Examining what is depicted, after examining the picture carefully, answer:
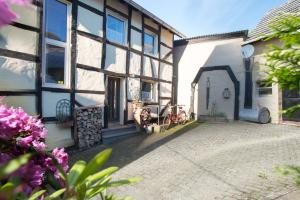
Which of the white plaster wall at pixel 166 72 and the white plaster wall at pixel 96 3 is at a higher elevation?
the white plaster wall at pixel 96 3

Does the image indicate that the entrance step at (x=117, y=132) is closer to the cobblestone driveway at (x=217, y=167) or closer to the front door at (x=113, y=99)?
the front door at (x=113, y=99)

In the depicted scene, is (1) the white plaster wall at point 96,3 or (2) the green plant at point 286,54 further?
A: (1) the white plaster wall at point 96,3

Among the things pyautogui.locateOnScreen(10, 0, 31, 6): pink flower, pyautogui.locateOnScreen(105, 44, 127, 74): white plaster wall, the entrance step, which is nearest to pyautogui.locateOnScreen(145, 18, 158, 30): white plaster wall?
pyautogui.locateOnScreen(105, 44, 127, 74): white plaster wall

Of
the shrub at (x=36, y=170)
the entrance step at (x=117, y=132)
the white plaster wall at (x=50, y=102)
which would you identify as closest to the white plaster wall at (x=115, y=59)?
the entrance step at (x=117, y=132)

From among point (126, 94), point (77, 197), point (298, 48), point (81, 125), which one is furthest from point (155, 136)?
point (77, 197)

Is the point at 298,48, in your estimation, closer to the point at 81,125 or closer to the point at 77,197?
the point at 77,197

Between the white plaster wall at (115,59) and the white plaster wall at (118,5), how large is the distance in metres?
1.43

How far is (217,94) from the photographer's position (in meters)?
13.9

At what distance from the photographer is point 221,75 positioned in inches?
546

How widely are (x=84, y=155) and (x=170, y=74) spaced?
295 inches

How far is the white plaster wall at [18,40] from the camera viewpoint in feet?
20.8

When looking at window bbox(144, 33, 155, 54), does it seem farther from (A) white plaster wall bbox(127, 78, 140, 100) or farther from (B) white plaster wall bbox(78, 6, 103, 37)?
(B) white plaster wall bbox(78, 6, 103, 37)

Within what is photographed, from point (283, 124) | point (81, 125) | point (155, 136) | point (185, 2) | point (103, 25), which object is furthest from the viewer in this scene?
point (185, 2)

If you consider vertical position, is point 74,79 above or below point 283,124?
above
